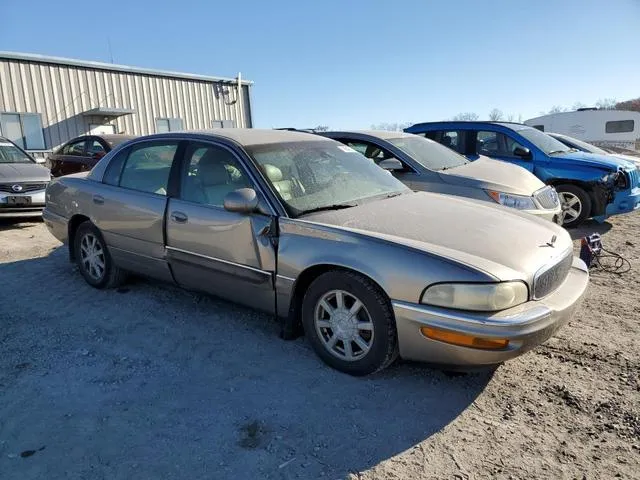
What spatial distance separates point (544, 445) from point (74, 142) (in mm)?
11924

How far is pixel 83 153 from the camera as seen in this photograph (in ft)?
36.9

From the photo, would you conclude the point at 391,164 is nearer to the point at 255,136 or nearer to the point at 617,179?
the point at 255,136

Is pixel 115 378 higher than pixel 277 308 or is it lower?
lower

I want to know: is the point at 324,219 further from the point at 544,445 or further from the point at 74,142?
the point at 74,142

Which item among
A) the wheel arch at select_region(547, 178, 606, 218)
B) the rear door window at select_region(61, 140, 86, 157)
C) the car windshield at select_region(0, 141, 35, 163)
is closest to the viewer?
the wheel arch at select_region(547, 178, 606, 218)

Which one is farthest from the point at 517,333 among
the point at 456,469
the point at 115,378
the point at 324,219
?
the point at 115,378

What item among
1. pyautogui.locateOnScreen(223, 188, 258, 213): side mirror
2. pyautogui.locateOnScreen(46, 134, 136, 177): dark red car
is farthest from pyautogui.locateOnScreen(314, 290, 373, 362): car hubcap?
pyautogui.locateOnScreen(46, 134, 136, 177): dark red car

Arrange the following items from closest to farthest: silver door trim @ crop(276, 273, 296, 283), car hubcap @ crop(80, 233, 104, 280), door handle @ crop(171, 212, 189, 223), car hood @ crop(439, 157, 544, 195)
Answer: silver door trim @ crop(276, 273, 296, 283)
door handle @ crop(171, 212, 189, 223)
car hubcap @ crop(80, 233, 104, 280)
car hood @ crop(439, 157, 544, 195)

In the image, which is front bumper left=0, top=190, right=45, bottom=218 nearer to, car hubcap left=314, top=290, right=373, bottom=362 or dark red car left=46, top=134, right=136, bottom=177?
dark red car left=46, top=134, right=136, bottom=177

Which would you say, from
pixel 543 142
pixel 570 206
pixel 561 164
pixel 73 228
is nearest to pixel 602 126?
pixel 543 142

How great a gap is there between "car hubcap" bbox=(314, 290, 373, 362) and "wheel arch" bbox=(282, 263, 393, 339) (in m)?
0.16

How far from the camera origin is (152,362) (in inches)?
135

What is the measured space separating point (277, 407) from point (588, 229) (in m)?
6.73

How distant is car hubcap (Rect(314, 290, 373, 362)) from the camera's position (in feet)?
10.1
